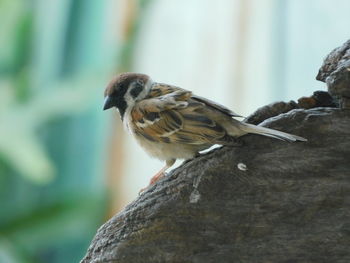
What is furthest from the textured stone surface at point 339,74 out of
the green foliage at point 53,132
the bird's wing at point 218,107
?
the green foliage at point 53,132

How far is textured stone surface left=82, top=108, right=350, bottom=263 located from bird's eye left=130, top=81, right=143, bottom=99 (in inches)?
13.7

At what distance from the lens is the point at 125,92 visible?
1775 millimetres

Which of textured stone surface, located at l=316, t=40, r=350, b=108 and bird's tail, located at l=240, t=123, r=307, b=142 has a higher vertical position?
textured stone surface, located at l=316, t=40, r=350, b=108

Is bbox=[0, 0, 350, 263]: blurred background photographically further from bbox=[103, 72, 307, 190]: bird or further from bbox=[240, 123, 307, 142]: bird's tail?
bbox=[240, 123, 307, 142]: bird's tail

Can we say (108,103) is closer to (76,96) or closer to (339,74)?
(339,74)

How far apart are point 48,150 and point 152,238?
2.06 meters

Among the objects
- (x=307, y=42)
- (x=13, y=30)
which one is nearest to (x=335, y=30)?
(x=307, y=42)

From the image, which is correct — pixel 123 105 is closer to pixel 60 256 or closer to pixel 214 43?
pixel 214 43

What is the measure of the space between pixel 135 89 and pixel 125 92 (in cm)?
3

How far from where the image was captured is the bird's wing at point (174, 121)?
1.55m

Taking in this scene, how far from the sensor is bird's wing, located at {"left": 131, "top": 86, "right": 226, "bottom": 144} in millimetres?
1555

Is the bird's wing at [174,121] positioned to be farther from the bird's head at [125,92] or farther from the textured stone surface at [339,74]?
the textured stone surface at [339,74]

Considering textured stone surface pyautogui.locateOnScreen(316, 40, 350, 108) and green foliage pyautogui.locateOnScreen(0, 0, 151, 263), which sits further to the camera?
green foliage pyautogui.locateOnScreen(0, 0, 151, 263)

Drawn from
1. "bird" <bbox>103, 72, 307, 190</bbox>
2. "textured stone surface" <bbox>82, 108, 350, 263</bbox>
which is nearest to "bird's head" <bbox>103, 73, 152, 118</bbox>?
"bird" <bbox>103, 72, 307, 190</bbox>
